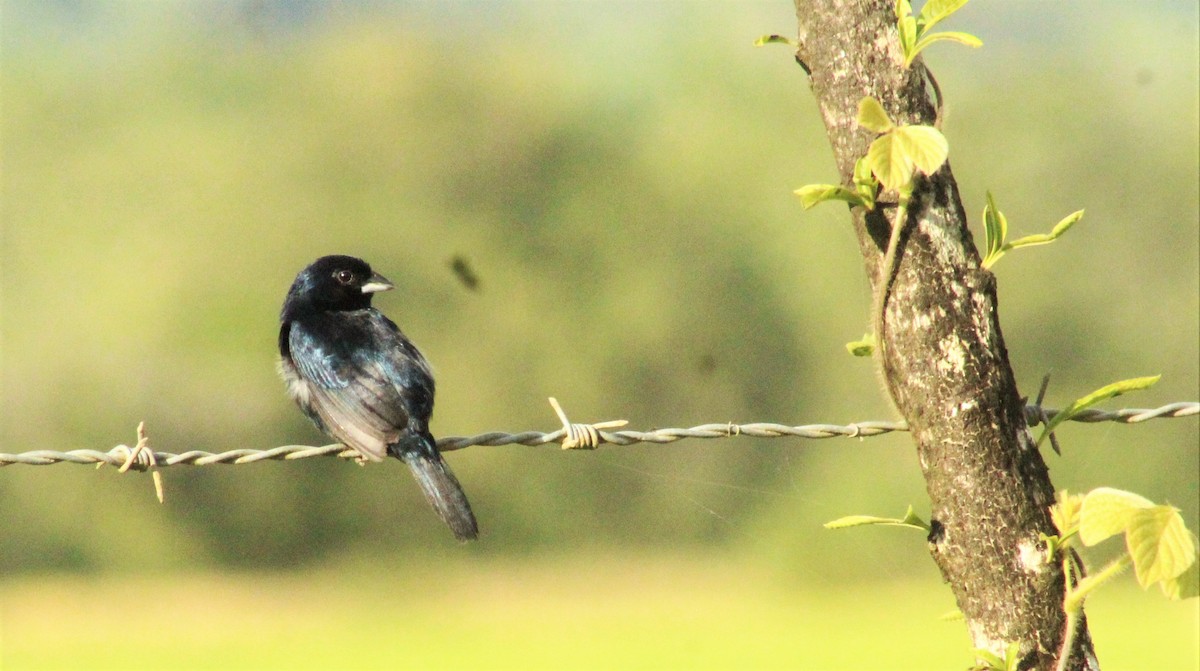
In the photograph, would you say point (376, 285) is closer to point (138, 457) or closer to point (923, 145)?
point (138, 457)

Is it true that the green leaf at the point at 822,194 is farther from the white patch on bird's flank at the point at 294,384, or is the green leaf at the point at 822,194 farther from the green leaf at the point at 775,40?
the white patch on bird's flank at the point at 294,384

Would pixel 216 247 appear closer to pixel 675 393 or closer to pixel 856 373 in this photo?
pixel 675 393

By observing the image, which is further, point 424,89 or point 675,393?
point 424,89

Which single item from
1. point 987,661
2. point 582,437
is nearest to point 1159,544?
point 987,661

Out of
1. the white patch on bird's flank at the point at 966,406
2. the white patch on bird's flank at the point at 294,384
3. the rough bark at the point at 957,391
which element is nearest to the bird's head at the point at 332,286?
the white patch on bird's flank at the point at 294,384

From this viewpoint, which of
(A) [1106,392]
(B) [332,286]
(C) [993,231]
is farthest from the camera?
(B) [332,286]

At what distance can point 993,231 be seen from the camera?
8.21ft

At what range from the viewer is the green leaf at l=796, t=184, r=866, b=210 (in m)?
2.42

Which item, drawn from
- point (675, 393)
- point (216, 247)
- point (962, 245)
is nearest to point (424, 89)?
point (216, 247)

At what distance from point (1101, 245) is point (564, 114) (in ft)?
35.9

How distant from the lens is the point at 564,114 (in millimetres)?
25609

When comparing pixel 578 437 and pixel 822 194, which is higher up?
pixel 822 194

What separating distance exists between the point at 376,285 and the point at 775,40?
3.75m

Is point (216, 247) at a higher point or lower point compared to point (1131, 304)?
higher
